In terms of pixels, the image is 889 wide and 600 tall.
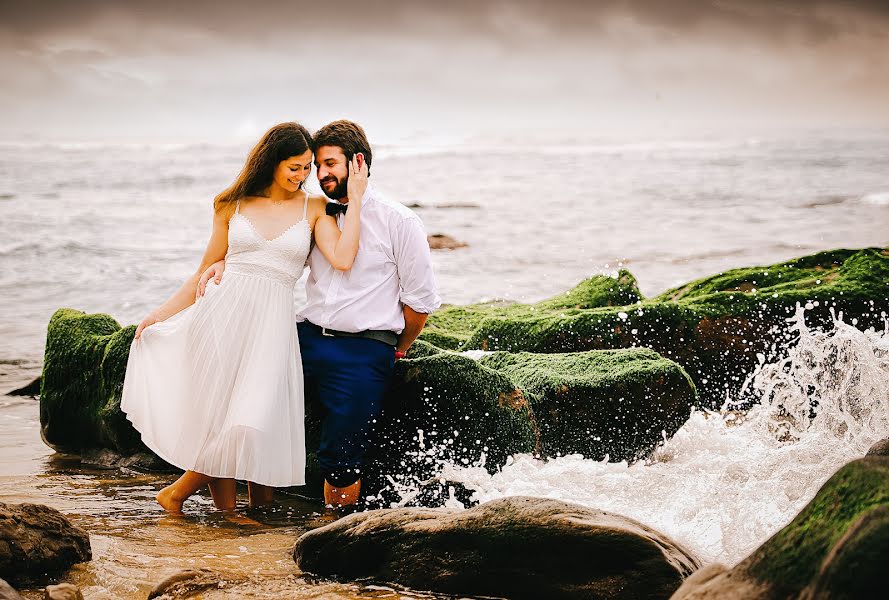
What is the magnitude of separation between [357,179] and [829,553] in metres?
3.56

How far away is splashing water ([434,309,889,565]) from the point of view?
5203 mm

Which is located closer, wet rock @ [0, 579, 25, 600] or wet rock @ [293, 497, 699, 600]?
wet rock @ [0, 579, 25, 600]

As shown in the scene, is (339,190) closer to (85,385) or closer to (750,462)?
(85,385)

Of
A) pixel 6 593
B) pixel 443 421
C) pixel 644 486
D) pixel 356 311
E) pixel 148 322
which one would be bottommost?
pixel 644 486

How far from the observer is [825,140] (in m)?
50.1

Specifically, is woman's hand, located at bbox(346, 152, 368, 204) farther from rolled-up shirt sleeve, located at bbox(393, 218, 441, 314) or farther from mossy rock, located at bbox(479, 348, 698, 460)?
mossy rock, located at bbox(479, 348, 698, 460)

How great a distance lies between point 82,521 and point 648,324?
4.52 m

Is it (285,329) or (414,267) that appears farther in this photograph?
(414,267)

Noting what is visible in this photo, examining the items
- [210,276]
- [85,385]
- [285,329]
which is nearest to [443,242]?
[85,385]

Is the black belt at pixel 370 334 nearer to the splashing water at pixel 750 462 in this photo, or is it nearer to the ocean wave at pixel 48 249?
the splashing water at pixel 750 462

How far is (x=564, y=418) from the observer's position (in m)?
6.12

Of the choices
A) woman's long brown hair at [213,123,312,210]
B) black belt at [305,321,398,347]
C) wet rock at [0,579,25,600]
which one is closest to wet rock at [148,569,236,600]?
wet rock at [0,579,25,600]

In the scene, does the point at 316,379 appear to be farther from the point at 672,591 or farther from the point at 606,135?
the point at 606,135

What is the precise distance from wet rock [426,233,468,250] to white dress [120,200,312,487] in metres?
15.1
